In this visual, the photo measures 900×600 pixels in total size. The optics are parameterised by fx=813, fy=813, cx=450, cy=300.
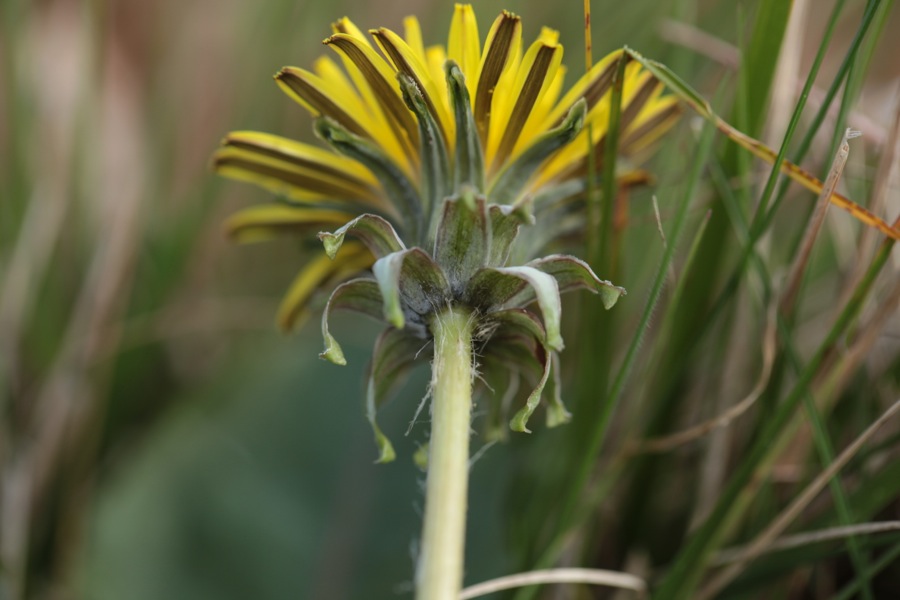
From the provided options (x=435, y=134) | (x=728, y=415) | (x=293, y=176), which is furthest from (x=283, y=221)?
(x=728, y=415)

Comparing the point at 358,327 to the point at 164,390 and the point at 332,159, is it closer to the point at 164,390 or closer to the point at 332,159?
the point at 164,390

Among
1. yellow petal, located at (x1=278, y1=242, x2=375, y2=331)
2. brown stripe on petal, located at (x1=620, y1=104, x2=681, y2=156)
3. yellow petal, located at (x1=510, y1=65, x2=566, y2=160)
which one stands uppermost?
brown stripe on petal, located at (x1=620, y1=104, x2=681, y2=156)

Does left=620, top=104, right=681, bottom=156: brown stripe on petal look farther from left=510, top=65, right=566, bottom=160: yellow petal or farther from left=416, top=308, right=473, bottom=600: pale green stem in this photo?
left=416, top=308, right=473, bottom=600: pale green stem

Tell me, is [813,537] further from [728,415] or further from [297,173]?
[297,173]

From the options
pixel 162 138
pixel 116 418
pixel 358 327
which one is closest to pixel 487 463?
pixel 358 327

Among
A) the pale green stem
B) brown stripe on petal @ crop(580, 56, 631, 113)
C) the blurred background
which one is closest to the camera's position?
the pale green stem

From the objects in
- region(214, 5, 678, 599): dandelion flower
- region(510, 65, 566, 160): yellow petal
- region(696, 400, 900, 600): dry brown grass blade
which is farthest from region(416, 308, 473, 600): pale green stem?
region(696, 400, 900, 600): dry brown grass blade

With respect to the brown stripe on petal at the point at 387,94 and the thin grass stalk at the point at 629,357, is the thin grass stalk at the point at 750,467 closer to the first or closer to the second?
the thin grass stalk at the point at 629,357
